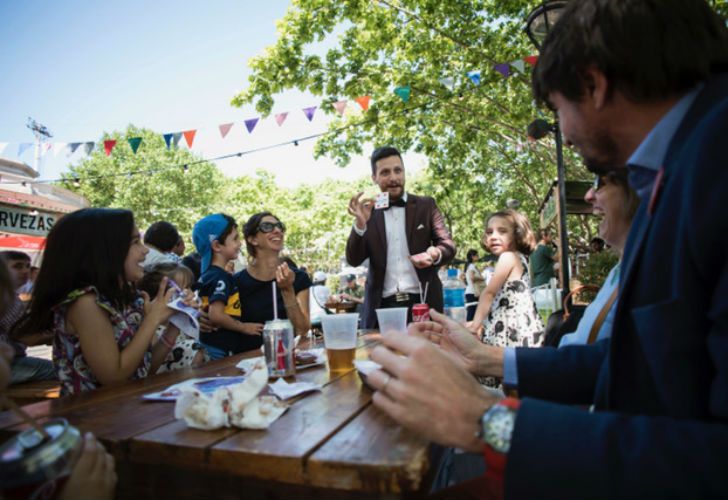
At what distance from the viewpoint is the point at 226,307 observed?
3023 mm

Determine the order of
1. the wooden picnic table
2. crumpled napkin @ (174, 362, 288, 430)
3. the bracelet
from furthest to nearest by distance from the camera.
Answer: the bracelet < crumpled napkin @ (174, 362, 288, 430) < the wooden picnic table

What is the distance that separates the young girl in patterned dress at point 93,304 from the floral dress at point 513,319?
8.63ft

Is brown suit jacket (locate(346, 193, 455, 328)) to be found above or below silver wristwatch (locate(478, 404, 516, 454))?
above

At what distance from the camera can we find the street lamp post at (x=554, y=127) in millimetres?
4072

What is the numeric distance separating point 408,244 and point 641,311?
277 cm

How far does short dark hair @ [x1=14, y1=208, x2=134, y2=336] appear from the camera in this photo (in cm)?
180

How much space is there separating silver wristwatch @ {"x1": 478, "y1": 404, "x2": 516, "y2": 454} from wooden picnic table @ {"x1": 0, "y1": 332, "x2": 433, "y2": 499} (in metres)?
0.16

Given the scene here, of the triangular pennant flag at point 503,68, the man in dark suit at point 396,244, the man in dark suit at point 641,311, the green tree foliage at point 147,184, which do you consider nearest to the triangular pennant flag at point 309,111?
the triangular pennant flag at point 503,68

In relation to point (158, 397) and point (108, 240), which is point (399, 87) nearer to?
point (108, 240)

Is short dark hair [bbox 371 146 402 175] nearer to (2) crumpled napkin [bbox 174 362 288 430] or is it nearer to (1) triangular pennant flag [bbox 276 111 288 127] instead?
(2) crumpled napkin [bbox 174 362 288 430]

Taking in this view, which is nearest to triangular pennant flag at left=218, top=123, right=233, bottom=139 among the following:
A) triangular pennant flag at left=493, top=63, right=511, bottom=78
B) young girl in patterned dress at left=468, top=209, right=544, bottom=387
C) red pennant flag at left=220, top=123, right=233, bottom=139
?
red pennant flag at left=220, top=123, right=233, bottom=139

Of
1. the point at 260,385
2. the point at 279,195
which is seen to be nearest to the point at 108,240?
the point at 260,385

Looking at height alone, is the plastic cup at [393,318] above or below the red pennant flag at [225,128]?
below

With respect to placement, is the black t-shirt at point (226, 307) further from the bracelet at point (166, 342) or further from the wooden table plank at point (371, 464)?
the wooden table plank at point (371, 464)
